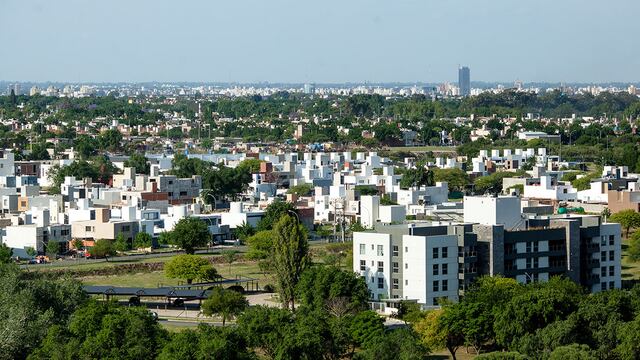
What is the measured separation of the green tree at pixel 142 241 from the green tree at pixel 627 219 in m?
8.92

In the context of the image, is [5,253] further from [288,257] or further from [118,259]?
[288,257]

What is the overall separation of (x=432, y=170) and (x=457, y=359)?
23747 millimetres

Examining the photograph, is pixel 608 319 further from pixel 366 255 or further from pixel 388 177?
pixel 388 177

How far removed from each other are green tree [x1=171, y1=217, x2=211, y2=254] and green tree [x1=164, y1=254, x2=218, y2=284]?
11.4ft

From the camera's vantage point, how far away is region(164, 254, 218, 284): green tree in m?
22.6

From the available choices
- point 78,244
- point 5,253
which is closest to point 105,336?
point 5,253

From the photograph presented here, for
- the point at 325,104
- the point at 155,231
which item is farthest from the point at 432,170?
the point at 325,104

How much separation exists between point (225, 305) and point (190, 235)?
7859mm

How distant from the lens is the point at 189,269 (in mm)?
22656

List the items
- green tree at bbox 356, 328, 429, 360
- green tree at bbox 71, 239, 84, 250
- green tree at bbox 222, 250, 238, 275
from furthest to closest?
green tree at bbox 71, 239, 84, 250, green tree at bbox 222, 250, 238, 275, green tree at bbox 356, 328, 429, 360

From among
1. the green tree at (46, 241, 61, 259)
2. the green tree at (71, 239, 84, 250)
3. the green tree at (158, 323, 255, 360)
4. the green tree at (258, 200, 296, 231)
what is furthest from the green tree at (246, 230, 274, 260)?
the green tree at (158, 323, 255, 360)

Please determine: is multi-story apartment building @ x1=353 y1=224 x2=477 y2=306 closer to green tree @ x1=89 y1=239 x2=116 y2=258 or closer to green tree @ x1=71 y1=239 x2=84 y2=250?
green tree @ x1=89 y1=239 x2=116 y2=258

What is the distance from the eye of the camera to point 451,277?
19.5 m

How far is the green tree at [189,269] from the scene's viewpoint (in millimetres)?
22609
